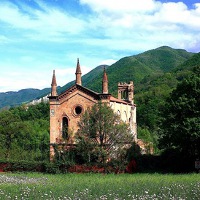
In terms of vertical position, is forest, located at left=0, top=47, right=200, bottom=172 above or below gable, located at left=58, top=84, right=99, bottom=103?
Answer: below

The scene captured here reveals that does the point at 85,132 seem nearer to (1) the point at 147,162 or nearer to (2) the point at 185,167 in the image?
(1) the point at 147,162

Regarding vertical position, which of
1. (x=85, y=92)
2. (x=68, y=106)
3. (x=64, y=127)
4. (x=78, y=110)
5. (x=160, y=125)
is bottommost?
(x=160, y=125)

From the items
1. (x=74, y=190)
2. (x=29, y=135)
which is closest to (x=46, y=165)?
(x=74, y=190)

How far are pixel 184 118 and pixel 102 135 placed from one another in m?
9.23

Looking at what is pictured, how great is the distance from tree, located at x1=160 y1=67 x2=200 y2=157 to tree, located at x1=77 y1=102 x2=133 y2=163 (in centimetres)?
442

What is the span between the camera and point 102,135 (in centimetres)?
4162

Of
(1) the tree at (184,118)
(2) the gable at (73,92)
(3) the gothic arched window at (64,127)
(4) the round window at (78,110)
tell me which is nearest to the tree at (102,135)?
(1) the tree at (184,118)

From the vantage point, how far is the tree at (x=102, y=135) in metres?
40.9

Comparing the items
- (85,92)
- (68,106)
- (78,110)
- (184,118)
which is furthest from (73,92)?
(184,118)

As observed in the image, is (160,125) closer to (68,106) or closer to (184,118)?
(184,118)

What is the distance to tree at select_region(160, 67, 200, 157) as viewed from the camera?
36.6 meters

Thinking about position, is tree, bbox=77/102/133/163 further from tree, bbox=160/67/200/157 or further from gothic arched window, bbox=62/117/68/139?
Result: gothic arched window, bbox=62/117/68/139

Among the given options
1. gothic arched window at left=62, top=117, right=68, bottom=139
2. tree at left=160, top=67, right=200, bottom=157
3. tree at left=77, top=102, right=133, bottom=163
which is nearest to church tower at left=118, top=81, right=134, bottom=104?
gothic arched window at left=62, top=117, right=68, bottom=139

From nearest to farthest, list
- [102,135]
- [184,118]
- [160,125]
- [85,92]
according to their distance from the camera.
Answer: [184,118], [160,125], [102,135], [85,92]
